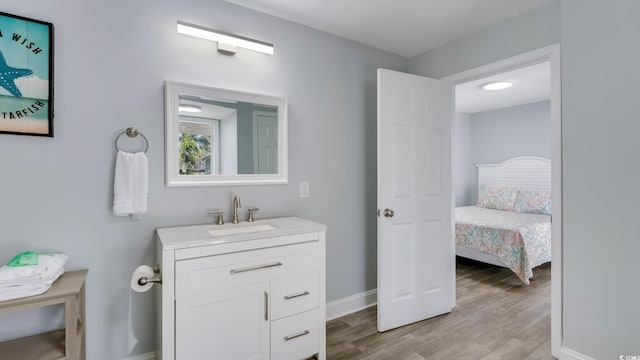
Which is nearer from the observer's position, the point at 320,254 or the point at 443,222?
the point at 320,254

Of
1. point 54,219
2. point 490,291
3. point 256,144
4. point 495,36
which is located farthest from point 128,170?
point 490,291

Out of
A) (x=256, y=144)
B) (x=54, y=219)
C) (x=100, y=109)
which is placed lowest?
(x=54, y=219)

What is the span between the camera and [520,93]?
4.57m

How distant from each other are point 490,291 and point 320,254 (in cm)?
231

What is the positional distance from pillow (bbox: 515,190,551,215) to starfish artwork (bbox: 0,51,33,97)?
18.5 ft

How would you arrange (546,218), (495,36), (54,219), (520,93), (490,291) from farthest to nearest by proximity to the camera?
(520,93) → (546,218) → (490,291) → (495,36) → (54,219)

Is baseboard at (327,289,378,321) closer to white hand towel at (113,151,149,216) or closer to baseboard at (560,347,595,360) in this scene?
baseboard at (560,347,595,360)

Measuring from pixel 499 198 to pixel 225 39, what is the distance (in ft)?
16.0

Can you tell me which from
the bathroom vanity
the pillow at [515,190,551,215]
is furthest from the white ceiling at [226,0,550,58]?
the pillow at [515,190,551,215]

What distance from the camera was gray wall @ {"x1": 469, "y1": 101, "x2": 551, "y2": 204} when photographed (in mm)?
5078

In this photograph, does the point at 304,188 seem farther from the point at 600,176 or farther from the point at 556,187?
the point at 600,176

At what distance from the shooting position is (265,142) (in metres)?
2.31

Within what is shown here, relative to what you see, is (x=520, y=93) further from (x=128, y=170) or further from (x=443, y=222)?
(x=128, y=170)

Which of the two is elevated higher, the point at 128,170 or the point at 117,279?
the point at 128,170
